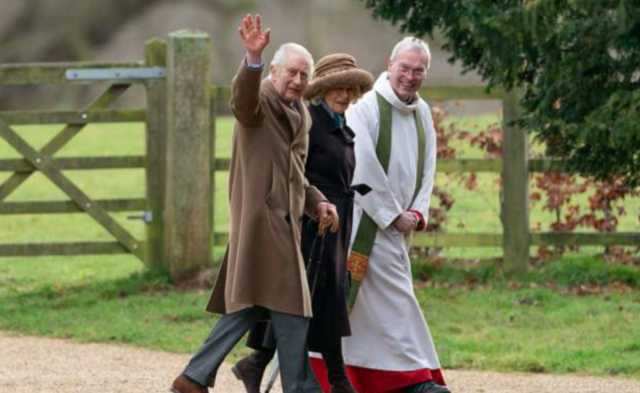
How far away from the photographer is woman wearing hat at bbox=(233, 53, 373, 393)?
684 cm

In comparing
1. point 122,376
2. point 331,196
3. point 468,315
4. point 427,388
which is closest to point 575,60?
point 331,196

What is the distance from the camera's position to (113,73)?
10.7 metres

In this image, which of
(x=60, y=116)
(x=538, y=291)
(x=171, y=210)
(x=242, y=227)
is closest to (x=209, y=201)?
A: (x=171, y=210)

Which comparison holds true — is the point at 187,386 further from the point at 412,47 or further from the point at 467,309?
the point at 467,309

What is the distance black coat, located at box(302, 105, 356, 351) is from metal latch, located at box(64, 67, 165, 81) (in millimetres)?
4021

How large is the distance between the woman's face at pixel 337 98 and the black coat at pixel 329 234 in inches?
2.0

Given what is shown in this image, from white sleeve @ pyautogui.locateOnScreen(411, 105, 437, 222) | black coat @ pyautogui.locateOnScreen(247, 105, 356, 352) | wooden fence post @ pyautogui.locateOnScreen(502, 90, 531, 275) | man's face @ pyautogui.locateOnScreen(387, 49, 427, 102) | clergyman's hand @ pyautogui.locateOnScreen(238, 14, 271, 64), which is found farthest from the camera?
wooden fence post @ pyautogui.locateOnScreen(502, 90, 531, 275)

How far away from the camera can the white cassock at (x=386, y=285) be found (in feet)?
23.6

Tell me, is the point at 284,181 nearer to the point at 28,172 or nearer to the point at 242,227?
the point at 242,227

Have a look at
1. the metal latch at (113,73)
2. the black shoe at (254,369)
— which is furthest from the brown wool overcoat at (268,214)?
the metal latch at (113,73)

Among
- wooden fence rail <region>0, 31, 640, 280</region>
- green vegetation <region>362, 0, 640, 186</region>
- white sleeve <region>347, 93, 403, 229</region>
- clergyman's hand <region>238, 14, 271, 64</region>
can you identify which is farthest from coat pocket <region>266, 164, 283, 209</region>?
wooden fence rail <region>0, 31, 640, 280</region>

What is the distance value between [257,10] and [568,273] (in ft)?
14.2

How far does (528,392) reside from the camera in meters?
7.81

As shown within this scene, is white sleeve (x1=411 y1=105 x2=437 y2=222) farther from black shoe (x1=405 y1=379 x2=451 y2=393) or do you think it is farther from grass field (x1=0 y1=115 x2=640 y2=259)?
grass field (x1=0 y1=115 x2=640 y2=259)
